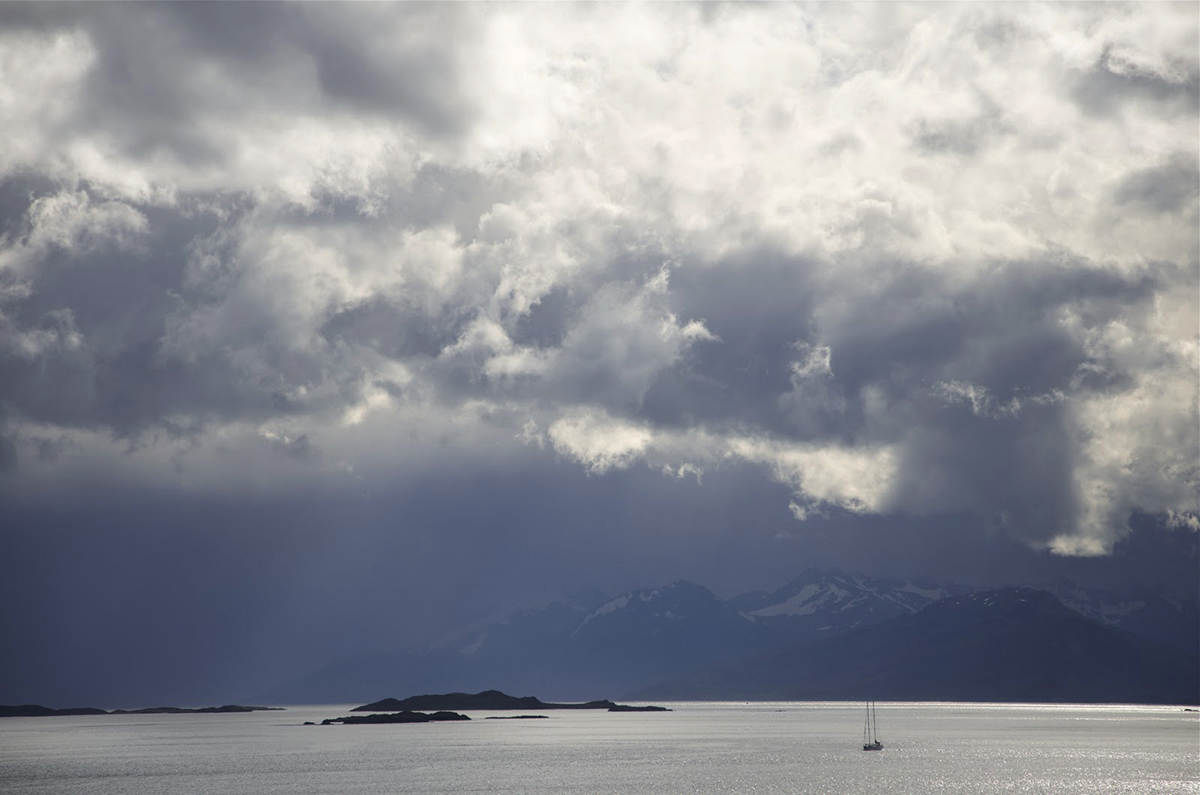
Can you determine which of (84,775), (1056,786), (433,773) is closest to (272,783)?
(433,773)

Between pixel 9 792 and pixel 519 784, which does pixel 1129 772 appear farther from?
pixel 9 792

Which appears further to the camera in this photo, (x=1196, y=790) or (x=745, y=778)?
(x=745, y=778)

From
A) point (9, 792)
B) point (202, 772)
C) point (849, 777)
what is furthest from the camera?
point (202, 772)

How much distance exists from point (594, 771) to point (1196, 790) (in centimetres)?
8829

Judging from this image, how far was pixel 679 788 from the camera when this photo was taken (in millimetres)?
158875

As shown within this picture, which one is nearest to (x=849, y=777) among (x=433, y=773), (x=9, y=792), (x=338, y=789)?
(x=433, y=773)

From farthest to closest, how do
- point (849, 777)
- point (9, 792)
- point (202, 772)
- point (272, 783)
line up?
point (202, 772), point (849, 777), point (272, 783), point (9, 792)

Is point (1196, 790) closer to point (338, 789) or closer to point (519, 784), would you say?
point (519, 784)

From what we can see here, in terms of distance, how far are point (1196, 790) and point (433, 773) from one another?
112204 mm

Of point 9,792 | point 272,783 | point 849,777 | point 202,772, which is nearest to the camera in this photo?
point 9,792

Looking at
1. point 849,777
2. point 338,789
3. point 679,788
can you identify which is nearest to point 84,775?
point 338,789

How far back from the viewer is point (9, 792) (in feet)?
516

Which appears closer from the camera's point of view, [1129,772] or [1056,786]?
[1056,786]

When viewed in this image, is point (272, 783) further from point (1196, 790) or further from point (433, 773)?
point (1196, 790)
